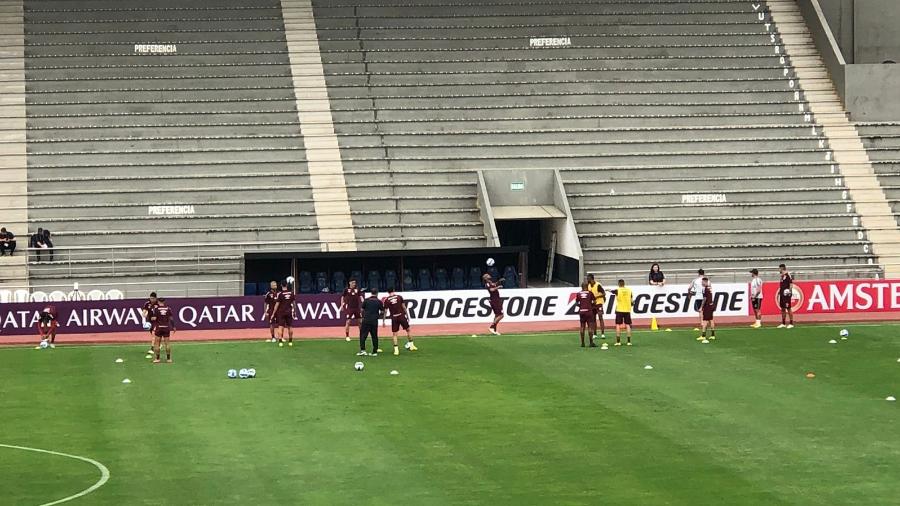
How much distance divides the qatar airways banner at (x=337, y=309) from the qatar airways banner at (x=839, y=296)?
1312mm

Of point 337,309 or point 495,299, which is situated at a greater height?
point 495,299

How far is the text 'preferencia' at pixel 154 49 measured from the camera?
59.4 meters

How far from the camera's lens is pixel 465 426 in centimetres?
2633

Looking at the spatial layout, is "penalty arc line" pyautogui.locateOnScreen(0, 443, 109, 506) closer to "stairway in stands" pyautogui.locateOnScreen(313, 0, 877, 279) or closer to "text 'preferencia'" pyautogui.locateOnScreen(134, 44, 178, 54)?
"stairway in stands" pyautogui.locateOnScreen(313, 0, 877, 279)

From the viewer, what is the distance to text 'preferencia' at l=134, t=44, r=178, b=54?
59425mm

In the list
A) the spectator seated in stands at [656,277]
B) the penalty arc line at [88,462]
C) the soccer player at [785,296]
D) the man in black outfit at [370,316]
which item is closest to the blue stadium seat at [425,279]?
the spectator seated in stands at [656,277]

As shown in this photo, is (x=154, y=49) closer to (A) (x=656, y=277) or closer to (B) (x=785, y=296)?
(A) (x=656, y=277)

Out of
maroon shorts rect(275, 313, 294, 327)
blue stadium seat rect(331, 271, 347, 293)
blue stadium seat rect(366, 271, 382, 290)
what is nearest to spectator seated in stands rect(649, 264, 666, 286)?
blue stadium seat rect(366, 271, 382, 290)

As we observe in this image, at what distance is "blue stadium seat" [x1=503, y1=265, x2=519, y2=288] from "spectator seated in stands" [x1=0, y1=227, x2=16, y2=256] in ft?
56.4

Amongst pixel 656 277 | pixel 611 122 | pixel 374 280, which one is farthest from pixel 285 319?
pixel 611 122

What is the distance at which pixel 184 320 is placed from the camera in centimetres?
4500

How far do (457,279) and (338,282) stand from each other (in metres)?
4.21

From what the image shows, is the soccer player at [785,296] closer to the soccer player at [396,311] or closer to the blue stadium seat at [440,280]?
the blue stadium seat at [440,280]

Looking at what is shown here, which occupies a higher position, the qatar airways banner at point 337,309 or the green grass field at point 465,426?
the qatar airways banner at point 337,309
